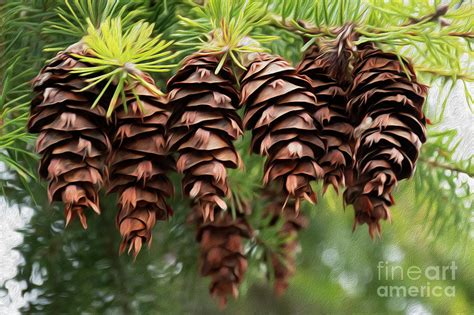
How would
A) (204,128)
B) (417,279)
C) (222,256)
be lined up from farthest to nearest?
(417,279) < (222,256) < (204,128)

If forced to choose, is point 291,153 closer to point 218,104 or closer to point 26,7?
point 218,104

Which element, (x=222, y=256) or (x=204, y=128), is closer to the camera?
(x=204, y=128)

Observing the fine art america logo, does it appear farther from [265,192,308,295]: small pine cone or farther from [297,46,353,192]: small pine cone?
[297,46,353,192]: small pine cone

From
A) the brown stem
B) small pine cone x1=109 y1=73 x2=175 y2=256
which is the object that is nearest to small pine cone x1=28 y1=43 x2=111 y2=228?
small pine cone x1=109 y1=73 x2=175 y2=256

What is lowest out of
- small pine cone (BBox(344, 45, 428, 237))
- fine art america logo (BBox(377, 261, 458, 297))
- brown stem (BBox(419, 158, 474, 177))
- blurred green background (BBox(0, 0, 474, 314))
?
fine art america logo (BBox(377, 261, 458, 297))

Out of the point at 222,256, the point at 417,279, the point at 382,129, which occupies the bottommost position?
the point at 417,279

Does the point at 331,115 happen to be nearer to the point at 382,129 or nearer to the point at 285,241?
the point at 382,129

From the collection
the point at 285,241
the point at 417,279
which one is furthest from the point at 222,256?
the point at 417,279
